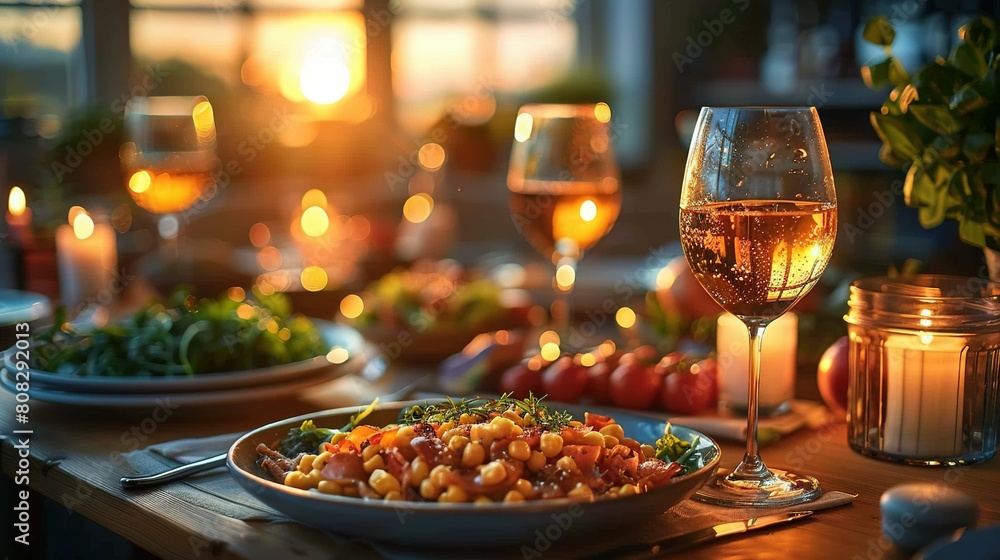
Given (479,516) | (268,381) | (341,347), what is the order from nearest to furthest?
(479,516) < (268,381) < (341,347)

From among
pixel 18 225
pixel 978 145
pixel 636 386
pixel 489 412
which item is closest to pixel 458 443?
pixel 489 412

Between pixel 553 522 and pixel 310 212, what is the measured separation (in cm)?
181

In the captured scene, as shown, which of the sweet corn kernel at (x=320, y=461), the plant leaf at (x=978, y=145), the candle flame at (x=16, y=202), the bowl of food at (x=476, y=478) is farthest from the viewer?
the candle flame at (x=16, y=202)

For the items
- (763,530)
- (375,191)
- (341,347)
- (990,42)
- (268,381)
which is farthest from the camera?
(375,191)

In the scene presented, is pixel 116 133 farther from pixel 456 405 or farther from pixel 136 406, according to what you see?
pixel 456 405

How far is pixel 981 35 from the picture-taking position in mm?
1161

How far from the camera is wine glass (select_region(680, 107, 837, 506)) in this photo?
0.93 m

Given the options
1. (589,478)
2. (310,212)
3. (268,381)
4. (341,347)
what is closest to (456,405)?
(589,478)

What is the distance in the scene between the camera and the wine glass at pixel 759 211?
3.06 feet

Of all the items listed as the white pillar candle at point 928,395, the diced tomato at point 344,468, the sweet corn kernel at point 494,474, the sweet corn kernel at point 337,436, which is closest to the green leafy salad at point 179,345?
the sweet corn kernel at point 337,436

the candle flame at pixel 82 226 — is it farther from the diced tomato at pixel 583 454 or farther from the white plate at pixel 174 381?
the diced tomato at pixel 583 454

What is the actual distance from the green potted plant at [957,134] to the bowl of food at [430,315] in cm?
71

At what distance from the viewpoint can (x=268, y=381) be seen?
4.26ft

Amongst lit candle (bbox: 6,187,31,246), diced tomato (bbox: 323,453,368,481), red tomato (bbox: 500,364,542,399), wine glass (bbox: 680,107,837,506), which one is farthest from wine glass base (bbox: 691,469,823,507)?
lit candle (bbox: 6,187,31,246)
